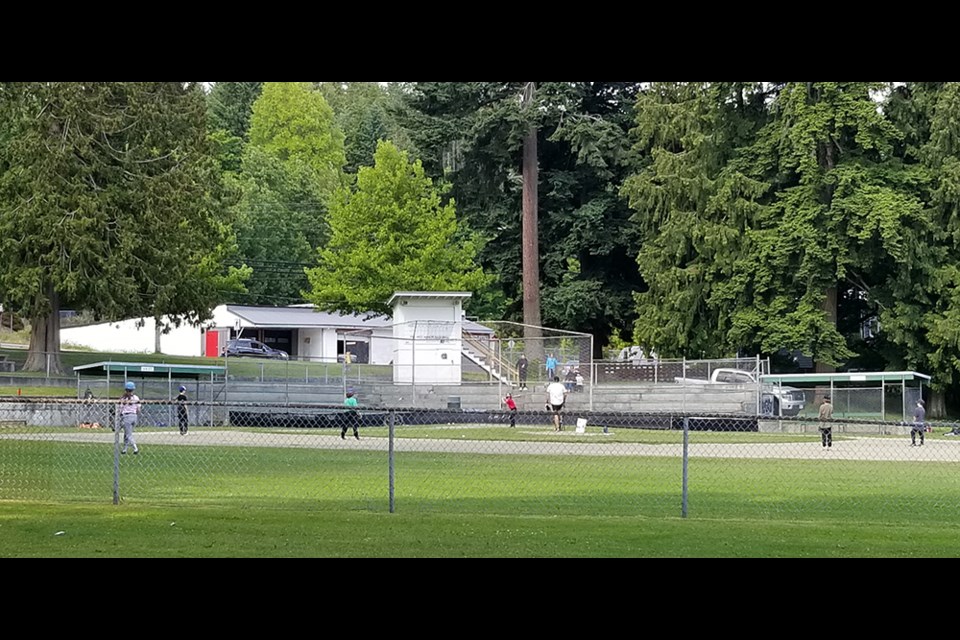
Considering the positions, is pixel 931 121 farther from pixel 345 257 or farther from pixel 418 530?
pixel 418 530

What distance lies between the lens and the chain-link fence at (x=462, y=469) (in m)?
17.1

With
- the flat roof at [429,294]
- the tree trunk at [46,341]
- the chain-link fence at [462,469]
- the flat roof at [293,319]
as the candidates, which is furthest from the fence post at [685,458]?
the flat roof at [293,319]

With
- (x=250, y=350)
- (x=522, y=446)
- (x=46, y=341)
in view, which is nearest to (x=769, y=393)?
(x=522, y=446)

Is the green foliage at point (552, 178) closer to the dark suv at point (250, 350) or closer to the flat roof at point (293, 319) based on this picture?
the flat roof at point (293, 319)

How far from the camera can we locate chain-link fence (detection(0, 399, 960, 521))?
1712 centimetres

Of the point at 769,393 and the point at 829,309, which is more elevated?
the point at 829,309

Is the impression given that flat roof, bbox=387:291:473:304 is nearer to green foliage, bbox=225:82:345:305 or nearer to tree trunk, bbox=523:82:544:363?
tree trunk, bbox=523:82:544:363

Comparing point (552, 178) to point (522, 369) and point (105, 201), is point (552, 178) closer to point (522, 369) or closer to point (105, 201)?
point (522, 369)

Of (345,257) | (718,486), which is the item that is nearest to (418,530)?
(718,486)

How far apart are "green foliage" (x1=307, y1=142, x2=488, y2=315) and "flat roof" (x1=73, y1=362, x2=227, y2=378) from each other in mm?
12845

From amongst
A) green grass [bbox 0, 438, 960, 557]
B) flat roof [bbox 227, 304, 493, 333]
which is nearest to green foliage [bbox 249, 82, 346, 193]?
flat roof [bbox 227, 304, 493, 333]

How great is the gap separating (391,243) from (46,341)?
14.9 meters

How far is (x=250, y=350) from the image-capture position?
235 feet

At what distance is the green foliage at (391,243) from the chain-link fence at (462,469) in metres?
22.4
